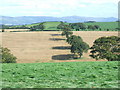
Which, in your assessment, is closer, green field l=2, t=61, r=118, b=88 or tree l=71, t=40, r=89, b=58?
green field l=2, t=61, r=118, b=88

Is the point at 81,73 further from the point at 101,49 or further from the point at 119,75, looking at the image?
the point at 101,49

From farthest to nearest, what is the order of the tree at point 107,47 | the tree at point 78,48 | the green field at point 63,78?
the tree at point 78,48
the tree at point 107,47
the green field at point 63,78

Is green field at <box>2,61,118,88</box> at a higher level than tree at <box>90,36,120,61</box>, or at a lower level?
higher

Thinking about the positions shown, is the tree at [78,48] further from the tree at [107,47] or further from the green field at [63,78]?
the green field at [63,78]

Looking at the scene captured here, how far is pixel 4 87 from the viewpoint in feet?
32.5

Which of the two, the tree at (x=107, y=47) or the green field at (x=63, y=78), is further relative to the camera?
the tree at (x=107, y=47)

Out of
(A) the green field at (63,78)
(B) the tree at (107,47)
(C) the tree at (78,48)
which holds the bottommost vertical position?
(C) the tree at (78,48)

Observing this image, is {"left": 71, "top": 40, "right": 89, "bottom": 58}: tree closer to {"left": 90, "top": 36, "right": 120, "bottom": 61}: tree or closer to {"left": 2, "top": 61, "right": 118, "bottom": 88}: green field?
{"left": 90, "top": 36, "right": 120, "bottom": 61}: tree

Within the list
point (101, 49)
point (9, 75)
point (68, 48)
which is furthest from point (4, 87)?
point (68, 48)

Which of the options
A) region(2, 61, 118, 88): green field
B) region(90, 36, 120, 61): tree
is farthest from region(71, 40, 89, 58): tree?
region(2, 61, 118, 88): green field

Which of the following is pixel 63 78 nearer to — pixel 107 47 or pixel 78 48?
pixel 107 47

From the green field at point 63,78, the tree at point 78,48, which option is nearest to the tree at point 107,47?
the tree at point 78,48

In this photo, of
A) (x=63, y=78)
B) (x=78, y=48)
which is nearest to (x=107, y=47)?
(x=78, y=48)

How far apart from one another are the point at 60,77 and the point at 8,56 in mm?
34155
